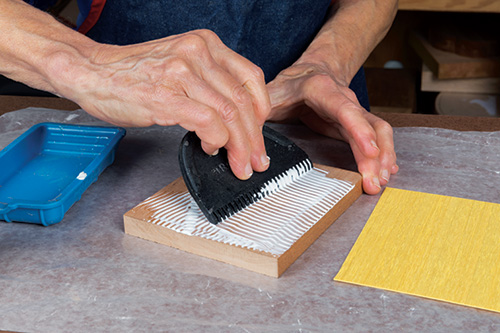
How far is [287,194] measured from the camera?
0.76 metres

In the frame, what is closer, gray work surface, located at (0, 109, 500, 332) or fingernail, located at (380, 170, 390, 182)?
gray work surface, located at (0, 109, 500, 332)

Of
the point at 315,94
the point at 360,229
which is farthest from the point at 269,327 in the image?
the point at 315,94

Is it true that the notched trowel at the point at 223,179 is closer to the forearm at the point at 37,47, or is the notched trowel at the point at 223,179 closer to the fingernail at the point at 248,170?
the fingernail at the point at 248,170

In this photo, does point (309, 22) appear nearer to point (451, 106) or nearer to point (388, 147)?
point (388, 147)

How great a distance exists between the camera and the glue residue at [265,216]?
66 cm

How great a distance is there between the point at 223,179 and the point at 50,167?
0.96 ft

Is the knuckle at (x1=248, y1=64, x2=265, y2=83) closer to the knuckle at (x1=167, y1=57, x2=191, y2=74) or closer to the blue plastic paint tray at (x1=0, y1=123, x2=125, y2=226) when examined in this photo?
the knuckle at (x1=167, y1=57, x2=191, y2=74)

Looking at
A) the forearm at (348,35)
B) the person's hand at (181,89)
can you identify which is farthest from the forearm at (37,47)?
the forearm at (348,35)

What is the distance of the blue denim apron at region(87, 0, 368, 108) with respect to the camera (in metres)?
1.07

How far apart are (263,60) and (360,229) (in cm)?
56

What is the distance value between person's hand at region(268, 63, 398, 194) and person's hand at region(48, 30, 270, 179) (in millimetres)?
163

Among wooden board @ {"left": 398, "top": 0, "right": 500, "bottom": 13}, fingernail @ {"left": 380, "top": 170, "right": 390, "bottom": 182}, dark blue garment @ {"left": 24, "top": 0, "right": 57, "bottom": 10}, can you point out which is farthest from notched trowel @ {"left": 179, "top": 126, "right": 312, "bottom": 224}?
wooden board @ {"left": 398, "top": 0, "right": 500, "bottom": 13}

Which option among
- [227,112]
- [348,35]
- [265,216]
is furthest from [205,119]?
[348,35]

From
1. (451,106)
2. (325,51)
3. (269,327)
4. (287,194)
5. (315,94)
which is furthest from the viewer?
(451,106)
